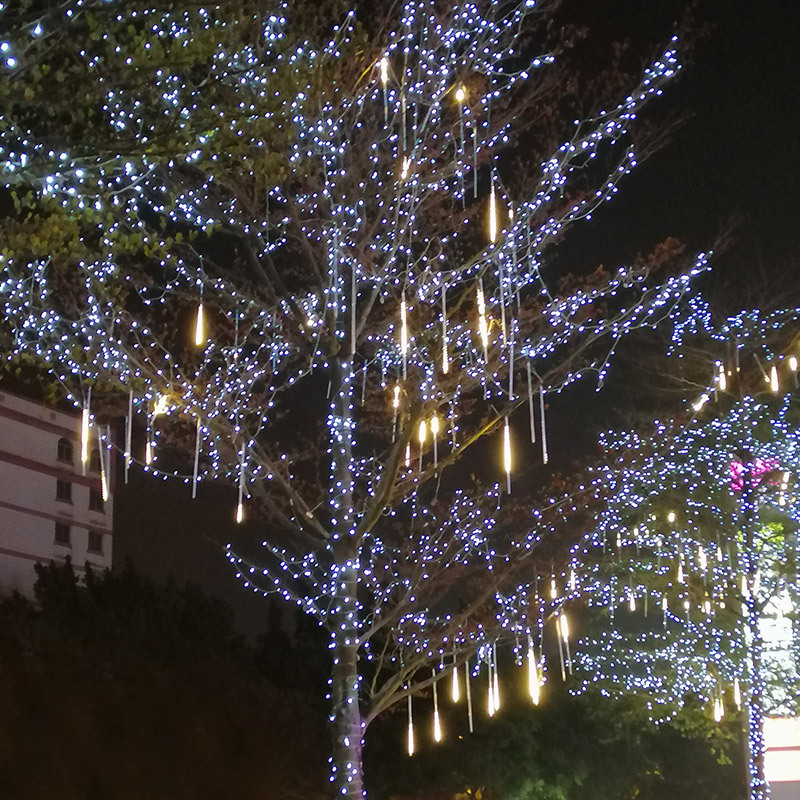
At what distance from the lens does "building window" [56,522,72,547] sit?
83.8 feet

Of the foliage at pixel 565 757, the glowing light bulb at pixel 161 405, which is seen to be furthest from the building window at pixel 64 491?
the glowing light bulb at pixel 161 405

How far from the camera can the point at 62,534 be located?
25.7 metres

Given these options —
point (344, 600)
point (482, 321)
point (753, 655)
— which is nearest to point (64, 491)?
point (753, 655)

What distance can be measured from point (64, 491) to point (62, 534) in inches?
42.2

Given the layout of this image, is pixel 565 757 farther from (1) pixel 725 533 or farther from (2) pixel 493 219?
(2) pixel 493 219

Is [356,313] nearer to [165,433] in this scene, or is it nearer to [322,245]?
[322,245]

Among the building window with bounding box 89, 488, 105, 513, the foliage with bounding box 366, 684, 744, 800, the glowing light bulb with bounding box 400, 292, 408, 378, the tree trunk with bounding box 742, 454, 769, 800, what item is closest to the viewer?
the glowing light bulb with bounding box 400, 292, 408, 378

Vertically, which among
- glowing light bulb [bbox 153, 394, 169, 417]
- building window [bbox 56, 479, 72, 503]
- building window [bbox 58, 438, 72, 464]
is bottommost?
glowing light bulb [bbox 153, 394, 169, 417]

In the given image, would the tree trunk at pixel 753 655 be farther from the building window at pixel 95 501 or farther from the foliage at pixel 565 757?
the building window at pixel 95 501

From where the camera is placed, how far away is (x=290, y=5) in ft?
24.8

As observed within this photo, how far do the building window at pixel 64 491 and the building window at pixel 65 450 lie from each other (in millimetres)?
558

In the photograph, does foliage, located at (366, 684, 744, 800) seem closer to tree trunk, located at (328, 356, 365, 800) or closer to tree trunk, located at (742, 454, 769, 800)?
tree trunk, located at (742, 454, 769, 800)

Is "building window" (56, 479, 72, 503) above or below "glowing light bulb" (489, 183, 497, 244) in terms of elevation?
above

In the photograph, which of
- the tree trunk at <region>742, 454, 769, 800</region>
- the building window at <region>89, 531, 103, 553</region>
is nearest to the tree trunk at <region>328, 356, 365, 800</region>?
the tree trunk at <region>742, 454, 769, 800</region>
